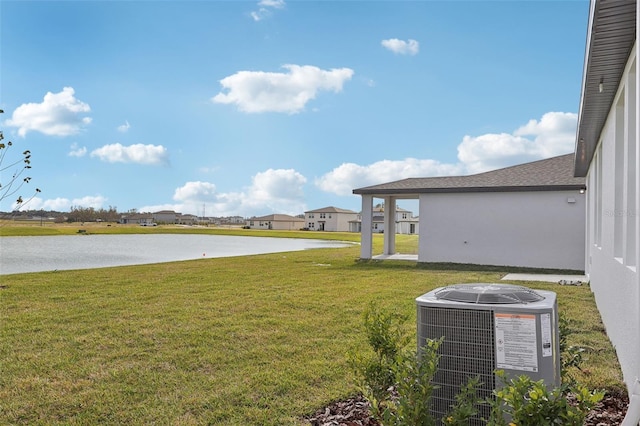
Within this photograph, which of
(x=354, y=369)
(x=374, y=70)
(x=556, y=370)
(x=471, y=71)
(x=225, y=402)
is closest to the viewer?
(x=556, y=370)

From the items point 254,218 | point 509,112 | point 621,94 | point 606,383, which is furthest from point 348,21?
point 254,218

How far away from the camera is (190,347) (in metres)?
4.79

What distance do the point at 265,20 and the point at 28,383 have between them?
10.6 meters

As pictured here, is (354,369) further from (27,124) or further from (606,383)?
(27,124)

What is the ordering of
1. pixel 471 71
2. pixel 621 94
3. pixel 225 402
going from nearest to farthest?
1. pixel 225 402
2. pixel 621 94
3. pixel 471 71

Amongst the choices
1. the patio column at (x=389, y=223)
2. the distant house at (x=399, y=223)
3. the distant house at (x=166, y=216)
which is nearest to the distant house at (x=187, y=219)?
the distant house at (x=166, y=216)

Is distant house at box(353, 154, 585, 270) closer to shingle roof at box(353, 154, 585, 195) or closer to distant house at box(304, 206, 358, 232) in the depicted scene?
shingle roof at box(353, 154, 585, 195)

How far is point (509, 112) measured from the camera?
46.3 ft

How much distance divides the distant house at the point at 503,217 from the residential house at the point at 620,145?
8.52m

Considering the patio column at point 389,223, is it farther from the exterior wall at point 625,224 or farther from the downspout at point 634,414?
the downspout at point 634,414

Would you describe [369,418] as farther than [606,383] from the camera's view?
No

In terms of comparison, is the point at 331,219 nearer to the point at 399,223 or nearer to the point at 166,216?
the point at 399,223

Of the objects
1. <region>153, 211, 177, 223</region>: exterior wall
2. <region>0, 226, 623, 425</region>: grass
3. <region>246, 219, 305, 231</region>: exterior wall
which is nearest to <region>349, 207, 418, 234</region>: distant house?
<region>246, 219, 305, 231</region>: exterior wall

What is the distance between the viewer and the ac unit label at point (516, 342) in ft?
7.26
